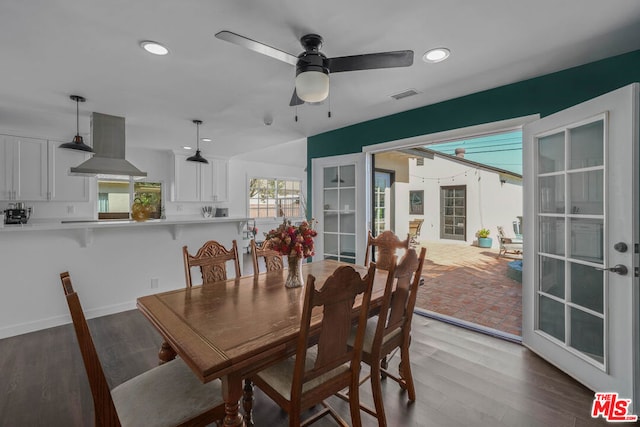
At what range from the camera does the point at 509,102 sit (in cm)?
277

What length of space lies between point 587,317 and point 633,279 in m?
0.48

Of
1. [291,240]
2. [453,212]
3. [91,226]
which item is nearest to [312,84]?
[291,240]

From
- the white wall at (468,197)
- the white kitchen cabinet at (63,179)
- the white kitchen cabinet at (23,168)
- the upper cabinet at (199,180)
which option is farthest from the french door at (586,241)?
the white kitchen cabinet at (23,168)

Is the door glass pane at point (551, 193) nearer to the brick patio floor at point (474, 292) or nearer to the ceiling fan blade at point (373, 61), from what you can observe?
the brick patio floor at point (474, 292)

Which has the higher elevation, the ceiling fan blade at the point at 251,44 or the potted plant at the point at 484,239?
the ceiling fan blade at the point at 251,44

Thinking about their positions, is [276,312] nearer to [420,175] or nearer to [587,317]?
[587,317]

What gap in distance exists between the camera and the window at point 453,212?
30.6 ft

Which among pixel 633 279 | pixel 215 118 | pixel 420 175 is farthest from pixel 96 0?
pixel 420 175

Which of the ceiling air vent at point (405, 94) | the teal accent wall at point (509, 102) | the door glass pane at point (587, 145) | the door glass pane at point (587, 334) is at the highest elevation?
the ceiling air vent at point (405, 94)

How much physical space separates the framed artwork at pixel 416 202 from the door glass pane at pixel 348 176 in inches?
257

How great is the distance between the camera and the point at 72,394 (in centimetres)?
209

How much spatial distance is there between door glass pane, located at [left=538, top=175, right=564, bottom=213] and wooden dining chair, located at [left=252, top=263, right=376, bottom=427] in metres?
1.93

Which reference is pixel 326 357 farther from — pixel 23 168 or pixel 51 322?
pixel 23 168
